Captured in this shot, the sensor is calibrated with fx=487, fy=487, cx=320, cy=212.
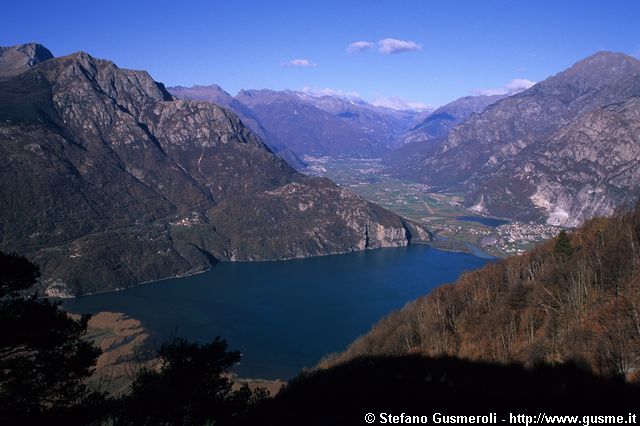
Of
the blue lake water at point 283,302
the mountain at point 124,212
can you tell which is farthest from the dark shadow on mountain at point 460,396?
the mountain at point 124,212

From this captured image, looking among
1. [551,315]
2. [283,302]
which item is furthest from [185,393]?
[283,302]

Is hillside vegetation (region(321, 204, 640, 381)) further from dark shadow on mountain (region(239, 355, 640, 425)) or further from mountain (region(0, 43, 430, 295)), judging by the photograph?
mountain (region(0, 43, 430, 295))

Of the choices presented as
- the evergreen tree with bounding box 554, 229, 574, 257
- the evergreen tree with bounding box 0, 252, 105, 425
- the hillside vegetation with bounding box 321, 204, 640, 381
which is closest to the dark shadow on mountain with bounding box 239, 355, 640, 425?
the hillside vegetation with bounding box 321, 204, 640, 381

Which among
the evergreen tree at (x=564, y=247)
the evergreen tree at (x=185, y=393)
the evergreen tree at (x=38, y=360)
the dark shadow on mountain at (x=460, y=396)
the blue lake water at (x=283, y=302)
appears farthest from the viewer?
the blue lake water at (x=283, y=302)

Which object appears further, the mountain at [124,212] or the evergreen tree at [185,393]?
the mountain at [124,212]

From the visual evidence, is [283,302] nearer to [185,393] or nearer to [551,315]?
[551,315]

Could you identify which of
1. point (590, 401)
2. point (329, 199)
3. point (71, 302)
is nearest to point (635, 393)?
point (590, 401)

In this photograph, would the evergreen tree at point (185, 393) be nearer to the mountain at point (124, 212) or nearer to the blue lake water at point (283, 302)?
the blue lake water at point (283, 302)
